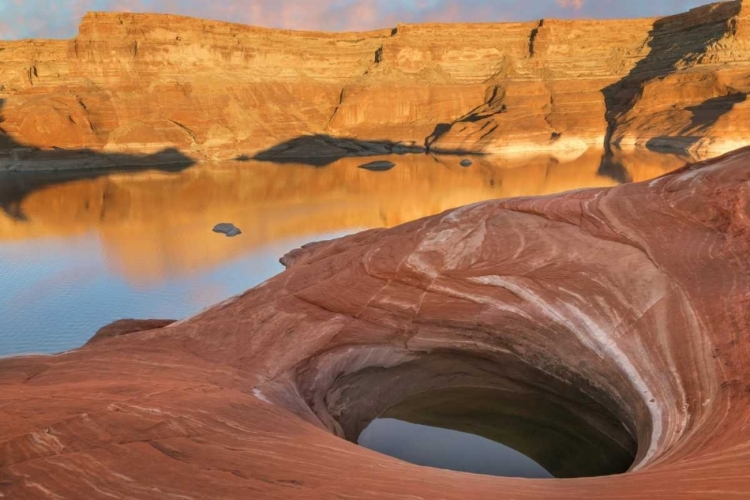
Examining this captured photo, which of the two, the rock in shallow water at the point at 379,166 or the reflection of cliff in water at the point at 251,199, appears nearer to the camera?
the reflection of cliff in water at the point at 251,199

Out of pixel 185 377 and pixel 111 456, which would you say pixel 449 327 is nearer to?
pixel 185 377

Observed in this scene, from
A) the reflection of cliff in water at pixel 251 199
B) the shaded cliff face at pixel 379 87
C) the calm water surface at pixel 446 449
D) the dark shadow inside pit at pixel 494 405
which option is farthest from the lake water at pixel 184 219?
the shaded cliff face at pixel 379 87

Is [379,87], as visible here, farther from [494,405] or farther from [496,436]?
[496,436]

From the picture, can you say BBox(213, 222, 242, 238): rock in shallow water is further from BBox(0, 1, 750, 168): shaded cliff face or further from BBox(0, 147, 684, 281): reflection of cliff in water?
BBox(0, 1, 750, 168): shaded cliff face

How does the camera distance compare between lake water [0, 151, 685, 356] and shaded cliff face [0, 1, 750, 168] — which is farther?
shaded cliff face [0, 1, 750, 168]

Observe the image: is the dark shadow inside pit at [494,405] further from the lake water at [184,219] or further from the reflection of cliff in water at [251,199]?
the reflection of cliff in water at [251,199]

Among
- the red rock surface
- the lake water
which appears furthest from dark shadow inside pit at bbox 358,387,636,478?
the lake water

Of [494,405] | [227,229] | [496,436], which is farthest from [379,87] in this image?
[496,436]
